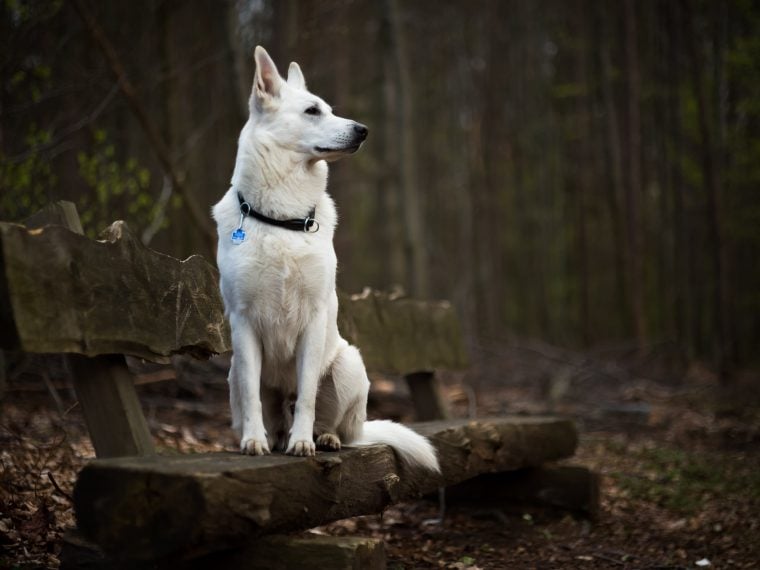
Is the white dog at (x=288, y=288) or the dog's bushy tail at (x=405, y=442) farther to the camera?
the dog's bushy tail at (x=405, y=442)

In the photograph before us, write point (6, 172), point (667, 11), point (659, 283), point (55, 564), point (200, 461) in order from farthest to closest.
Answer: point (659, 283) < point (667, 11) < point (6, 172) < point (55, 564) < point (200, 461)

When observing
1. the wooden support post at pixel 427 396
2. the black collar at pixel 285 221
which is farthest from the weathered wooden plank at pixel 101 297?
the wooden support post at pixel 427 396

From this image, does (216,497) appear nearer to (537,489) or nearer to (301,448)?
(301,448)

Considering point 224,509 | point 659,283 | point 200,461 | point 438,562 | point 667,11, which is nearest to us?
point 224,509

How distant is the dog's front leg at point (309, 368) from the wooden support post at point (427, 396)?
2261mm

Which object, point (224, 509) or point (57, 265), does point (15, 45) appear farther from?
point (224, 509)

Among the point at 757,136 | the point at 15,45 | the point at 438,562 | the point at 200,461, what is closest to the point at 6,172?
the point at 15,45

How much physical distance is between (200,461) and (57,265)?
2.97 feet

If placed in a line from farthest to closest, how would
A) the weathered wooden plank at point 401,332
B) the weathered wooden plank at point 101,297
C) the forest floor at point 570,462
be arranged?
the weathered wooden plank at point 401,332 < the forest floor at point 570,462 < the weathered wooden plank at point 101,297

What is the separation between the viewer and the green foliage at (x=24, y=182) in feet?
17.7

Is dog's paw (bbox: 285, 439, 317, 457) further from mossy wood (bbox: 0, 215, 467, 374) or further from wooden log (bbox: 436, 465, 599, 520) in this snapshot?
wooden log (bbox: 436, 465, 599, 520)

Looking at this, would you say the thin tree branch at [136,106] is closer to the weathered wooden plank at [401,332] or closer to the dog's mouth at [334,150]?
the weathered wooden plank at [401,332]

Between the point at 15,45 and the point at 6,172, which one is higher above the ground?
the point at 15,45

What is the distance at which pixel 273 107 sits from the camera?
155 inches
